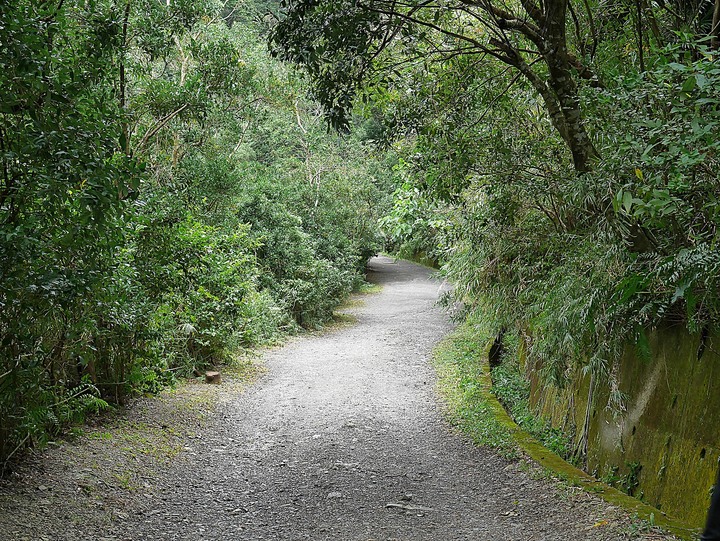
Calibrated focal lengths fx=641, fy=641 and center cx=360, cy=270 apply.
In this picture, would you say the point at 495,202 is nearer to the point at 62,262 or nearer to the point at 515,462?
the point at 515,462

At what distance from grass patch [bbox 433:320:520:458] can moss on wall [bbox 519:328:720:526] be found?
41.7 inches

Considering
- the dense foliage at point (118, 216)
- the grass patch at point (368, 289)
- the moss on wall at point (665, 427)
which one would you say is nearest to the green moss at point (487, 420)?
the moss on wall at point (665, 427)

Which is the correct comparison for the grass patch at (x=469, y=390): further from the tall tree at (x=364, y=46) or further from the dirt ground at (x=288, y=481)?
the tall tree at (x=364, y=46)

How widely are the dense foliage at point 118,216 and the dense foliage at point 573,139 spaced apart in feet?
5.97

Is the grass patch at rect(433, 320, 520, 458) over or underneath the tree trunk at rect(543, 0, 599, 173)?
underneath

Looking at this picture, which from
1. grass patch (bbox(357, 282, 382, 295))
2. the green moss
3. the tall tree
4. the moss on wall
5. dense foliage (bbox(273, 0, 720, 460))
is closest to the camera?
dense foliage (bbox(273, 0, 720, 460))

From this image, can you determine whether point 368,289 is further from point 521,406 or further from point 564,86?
point 564,86

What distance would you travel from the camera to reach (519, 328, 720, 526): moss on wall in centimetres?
482

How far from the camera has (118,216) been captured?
13.6 feet

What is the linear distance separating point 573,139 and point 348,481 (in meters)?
3.88

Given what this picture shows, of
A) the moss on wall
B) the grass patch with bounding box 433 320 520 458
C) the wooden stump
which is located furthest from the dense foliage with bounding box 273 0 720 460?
the wooden stump

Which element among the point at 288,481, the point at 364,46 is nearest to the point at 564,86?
the point at 364,46

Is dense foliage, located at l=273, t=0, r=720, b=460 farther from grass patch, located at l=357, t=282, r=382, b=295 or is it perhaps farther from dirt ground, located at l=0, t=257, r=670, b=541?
grass patch, located at l=357, t=282, r=382, b=295

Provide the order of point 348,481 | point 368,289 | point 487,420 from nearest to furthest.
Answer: point 348,481 < point 487,420 < point 368,289
